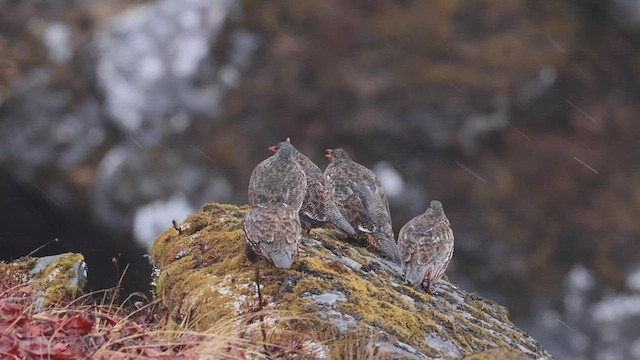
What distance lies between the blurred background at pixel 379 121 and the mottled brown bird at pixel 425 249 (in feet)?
32.7

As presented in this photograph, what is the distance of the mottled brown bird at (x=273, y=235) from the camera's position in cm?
548

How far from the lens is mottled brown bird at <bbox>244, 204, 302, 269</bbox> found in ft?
18.0

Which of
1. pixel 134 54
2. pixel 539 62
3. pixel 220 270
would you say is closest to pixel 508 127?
pixel 539 62

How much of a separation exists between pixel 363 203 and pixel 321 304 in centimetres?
247

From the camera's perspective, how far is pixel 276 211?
5.89 m

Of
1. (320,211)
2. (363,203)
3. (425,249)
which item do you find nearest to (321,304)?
(425,249)

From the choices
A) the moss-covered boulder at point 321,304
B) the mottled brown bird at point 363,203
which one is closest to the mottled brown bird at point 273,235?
the moss-covered boulder at point 321,304

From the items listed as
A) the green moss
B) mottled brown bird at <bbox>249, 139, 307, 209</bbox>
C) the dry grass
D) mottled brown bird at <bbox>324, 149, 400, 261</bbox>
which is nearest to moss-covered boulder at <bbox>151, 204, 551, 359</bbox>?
the dry grass

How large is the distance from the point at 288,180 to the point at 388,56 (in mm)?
13624

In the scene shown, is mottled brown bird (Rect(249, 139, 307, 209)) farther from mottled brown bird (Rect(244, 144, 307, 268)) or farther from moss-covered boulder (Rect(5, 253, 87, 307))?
moss-covered boulder (Rect(5, 253, 87, 307))

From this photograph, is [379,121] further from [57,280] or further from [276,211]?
[57,280]

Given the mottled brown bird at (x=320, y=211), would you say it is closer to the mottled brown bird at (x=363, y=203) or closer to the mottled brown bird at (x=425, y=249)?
the mottled brown bird at (x=363, y=203)

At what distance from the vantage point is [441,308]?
5812 mm

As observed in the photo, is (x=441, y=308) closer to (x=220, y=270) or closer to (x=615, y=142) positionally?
(x=220, y=270)
